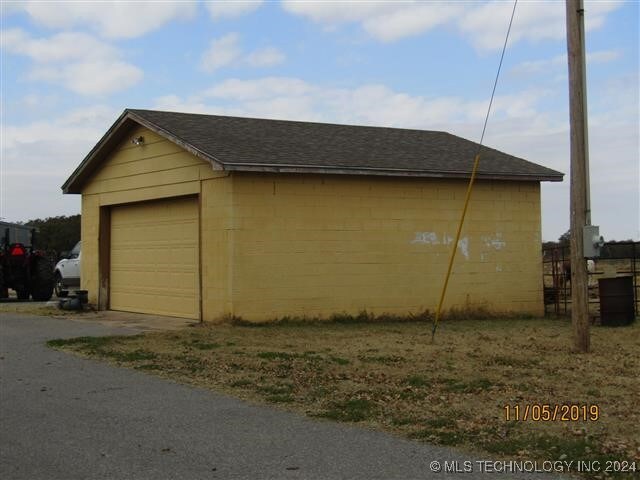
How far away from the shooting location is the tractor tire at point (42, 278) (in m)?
25.2

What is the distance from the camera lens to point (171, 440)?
269 inches

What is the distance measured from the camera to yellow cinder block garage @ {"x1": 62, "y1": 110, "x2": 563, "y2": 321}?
15836 mm

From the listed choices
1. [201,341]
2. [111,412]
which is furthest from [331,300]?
[111,412]

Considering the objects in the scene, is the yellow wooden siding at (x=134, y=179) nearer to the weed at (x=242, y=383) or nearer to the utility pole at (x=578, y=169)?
the weed at (x=242, y=383)

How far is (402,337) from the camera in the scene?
1394 centimetres

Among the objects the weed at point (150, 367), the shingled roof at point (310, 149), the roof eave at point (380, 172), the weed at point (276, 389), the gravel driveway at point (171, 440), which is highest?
the shingled roof at point (310, 149)

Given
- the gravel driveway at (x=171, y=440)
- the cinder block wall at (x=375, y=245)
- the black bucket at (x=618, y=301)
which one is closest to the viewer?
the gravel driveway at (x=171, y=440)

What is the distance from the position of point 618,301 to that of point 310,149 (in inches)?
297

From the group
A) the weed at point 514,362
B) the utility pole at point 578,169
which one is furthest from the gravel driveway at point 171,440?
the utility pole at point 578,169

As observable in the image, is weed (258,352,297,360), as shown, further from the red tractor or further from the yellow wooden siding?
the red tractor

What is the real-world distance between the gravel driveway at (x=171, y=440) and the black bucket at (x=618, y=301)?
34.7 ft

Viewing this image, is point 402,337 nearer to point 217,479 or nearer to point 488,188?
point 488,188

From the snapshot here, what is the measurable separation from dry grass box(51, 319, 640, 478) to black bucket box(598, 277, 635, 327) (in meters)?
0.66
